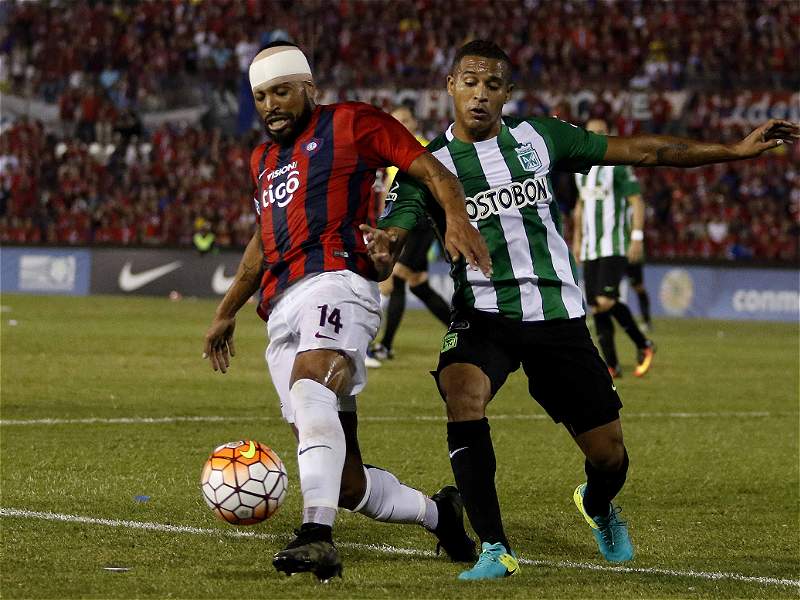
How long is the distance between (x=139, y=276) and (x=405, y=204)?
24666mm

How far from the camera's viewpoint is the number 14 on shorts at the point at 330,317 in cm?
514

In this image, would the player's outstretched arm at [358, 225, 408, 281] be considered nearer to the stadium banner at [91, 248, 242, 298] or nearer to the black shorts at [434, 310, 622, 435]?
the black shorts at [434, 310, 622, 435]

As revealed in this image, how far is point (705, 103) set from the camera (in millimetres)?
29750

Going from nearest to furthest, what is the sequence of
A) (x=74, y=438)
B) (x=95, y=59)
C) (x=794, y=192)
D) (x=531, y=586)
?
(x=531, y=586) → (x=74, y=438) → (x=794, y=192) → (x=95, y=59)

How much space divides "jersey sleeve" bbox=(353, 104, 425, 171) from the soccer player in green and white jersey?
0.57ft

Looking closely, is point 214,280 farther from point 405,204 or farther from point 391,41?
point 405,204

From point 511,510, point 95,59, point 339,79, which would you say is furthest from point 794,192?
point 511,510

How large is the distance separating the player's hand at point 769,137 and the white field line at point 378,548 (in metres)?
1.64

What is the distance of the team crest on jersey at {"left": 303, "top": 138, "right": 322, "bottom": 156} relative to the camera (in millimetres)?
5469

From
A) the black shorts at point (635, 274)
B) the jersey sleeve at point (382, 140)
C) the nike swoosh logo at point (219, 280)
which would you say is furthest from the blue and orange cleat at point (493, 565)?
the nike swoosh logo at point (219, 280)

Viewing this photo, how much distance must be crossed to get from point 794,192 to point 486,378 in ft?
80.3

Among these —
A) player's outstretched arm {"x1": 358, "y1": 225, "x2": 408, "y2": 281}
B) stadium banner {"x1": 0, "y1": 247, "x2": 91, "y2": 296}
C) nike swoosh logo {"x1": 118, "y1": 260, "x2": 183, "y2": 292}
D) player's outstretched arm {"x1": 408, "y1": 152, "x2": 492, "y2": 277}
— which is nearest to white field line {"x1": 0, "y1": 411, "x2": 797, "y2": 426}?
player's outstretched arm {"x1": 358, "y1": 225, "x2": 408, "y2": 281}

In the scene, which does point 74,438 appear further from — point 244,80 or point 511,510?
point 244,80

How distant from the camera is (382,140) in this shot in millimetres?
5367
